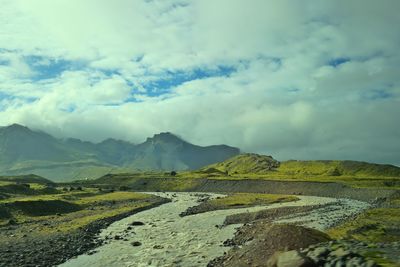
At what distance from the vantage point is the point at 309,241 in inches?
1593

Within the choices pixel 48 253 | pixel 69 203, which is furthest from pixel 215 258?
pixel 69 203

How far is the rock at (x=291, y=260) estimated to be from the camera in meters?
31.2

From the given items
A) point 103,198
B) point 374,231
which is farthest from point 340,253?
point 103,198

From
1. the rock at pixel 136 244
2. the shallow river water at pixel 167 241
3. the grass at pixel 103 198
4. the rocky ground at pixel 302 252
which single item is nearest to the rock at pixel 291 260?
the rocky ground at pixel 302 252

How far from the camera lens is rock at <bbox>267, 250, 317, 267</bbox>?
31250 millimetres

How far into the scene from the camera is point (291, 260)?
3228 centimetres

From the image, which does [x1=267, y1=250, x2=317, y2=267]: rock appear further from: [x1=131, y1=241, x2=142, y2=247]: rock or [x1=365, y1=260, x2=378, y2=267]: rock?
[x1=131, y1=241, x2=142, y2=247]: rock

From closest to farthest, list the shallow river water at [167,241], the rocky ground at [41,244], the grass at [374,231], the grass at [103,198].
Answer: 1. the rocky ground at [41,244]
2. the shallow river water at [167,241]
3. the grass at [374,231]
4. the grass at [103,198]

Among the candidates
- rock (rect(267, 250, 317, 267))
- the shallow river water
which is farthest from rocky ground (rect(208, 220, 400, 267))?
the shallow river water

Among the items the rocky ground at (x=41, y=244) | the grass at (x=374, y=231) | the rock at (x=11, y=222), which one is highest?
the grass at (x=374, y=231)

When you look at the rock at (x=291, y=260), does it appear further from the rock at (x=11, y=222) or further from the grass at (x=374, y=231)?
the rock at (x=11, y=222)

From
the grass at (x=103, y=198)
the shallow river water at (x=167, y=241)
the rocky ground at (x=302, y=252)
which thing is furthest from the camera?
the grass at (x=103, y=198)

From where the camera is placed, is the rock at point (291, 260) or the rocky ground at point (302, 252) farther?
the rock at point (291, 260)

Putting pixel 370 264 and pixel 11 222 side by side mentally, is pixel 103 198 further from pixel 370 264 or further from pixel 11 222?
pixel 370 264
